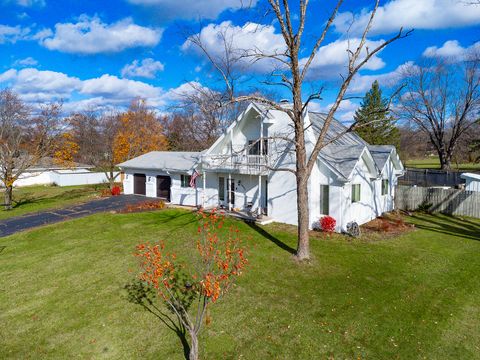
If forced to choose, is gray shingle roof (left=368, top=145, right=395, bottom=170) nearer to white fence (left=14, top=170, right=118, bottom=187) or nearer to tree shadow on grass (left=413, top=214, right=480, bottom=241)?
tree shadow on grass (left=413, top=214, right=480, bottom=241)

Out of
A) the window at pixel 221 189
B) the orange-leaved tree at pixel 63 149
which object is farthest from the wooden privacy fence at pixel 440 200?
the orange-leaved tree at pixel 63 149

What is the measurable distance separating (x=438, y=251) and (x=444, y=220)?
6.82 m

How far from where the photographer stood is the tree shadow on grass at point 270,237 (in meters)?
12.7

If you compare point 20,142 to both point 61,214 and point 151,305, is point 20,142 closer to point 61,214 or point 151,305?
point 61,214

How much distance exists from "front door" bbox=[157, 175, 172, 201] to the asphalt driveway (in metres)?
1.42

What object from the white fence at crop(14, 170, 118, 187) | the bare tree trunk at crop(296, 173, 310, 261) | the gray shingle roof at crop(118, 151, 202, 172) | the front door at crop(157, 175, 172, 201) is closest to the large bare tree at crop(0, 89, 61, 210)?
the gray shingle roof at crop(118, 151, 202, 172)

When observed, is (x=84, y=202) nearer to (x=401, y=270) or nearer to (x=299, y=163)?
(x=299, y=163)

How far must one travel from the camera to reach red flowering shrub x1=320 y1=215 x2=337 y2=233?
14.9 metres

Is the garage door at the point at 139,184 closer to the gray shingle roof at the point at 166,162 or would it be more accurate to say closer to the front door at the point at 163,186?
the gray shingle roof at the point at 166,162

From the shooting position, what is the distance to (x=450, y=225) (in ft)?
55.4

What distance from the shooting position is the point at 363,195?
1708cm

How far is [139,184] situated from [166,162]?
12.4 feet

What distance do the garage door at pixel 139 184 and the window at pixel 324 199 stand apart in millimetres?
16908

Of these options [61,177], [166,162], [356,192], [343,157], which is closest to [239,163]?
[343,157]
